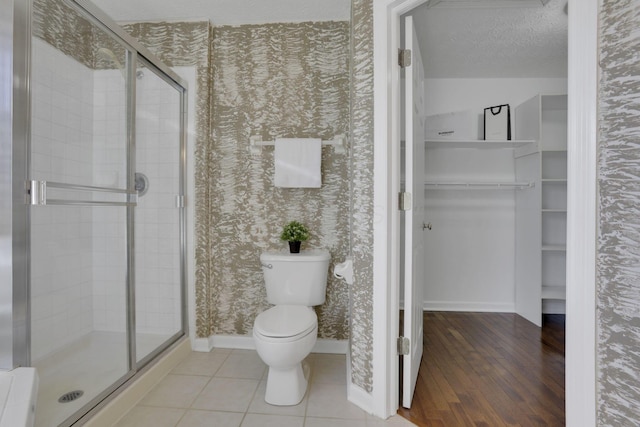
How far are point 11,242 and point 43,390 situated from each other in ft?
2.25

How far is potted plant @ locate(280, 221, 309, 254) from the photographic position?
224 centimetres

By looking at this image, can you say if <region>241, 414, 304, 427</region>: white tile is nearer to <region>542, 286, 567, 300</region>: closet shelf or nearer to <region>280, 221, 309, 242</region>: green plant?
<region>280, 221, 309, 242</region>: green plant

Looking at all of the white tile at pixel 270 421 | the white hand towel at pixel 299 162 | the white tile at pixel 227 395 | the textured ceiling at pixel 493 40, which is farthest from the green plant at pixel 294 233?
the textured ceiling at pixel 493 40

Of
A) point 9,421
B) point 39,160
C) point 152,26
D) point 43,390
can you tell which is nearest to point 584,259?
point 9,421

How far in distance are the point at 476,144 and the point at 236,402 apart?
2.86 metres

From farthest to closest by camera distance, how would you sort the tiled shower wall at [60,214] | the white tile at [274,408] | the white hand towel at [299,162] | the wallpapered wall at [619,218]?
the white hand towel at [299,162] → the white tile at [274,408] → the tiled shower wall at [60,214] → the wallpapered wall at [619,218]

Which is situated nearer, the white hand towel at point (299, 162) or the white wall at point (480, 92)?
the white hand towel at point (299, 162)

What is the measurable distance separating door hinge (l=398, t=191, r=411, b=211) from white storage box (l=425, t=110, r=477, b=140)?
1.73 m

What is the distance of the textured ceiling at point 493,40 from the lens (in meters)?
2.21

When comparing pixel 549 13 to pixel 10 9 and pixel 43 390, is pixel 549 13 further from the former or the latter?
pixel 43 390

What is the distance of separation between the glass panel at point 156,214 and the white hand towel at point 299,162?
0.75 m

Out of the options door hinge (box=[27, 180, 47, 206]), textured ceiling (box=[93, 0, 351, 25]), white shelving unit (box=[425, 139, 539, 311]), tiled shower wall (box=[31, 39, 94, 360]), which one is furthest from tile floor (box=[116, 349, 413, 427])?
textured ceiling (box=[93, 0, 351, 25])

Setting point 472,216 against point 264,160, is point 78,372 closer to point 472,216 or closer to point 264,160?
point 264,160

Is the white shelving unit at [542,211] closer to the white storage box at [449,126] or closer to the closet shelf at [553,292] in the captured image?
the closet shelf at [553,292]
